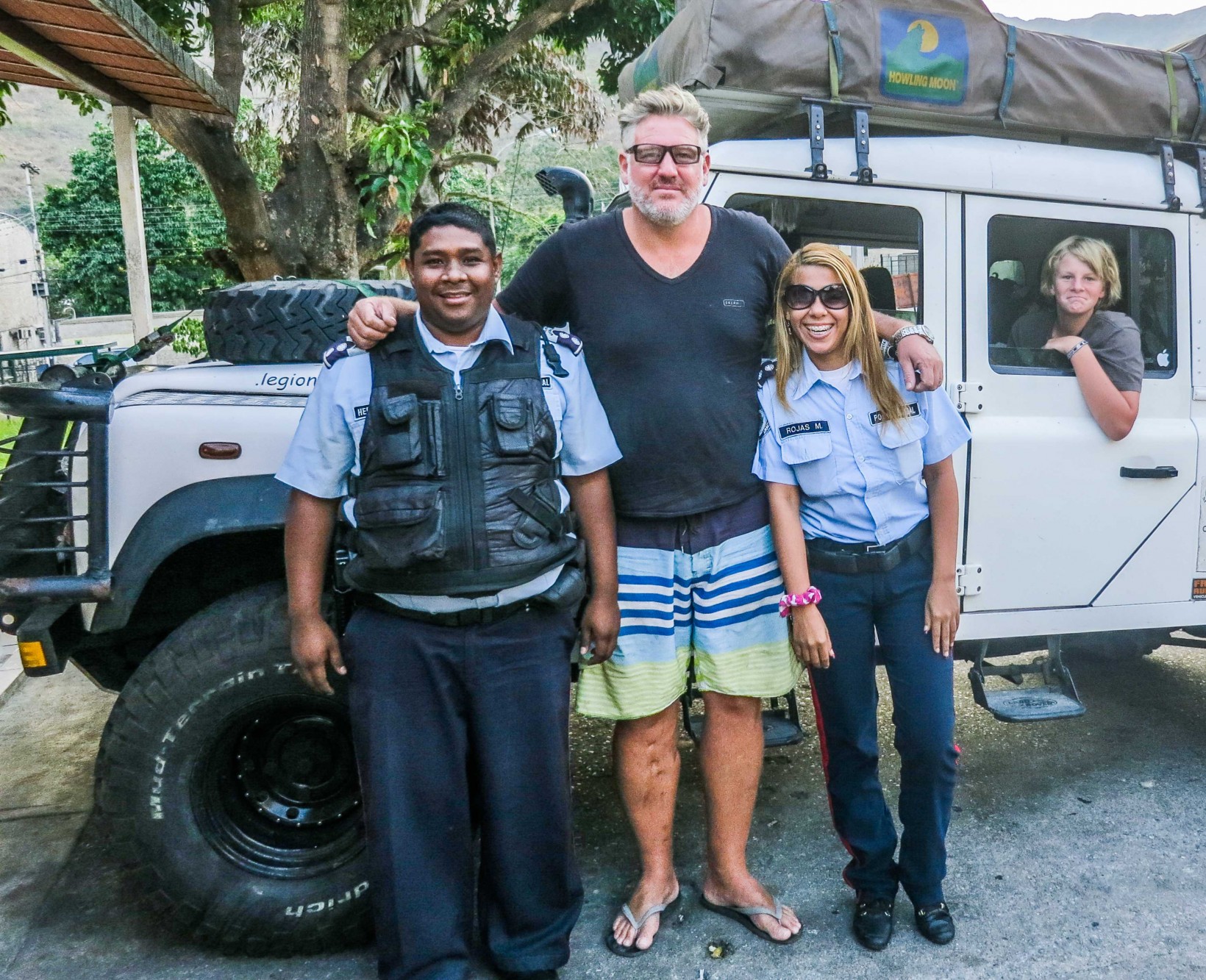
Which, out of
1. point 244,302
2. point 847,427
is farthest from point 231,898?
point 847,427

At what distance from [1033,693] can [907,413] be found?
1.36 m

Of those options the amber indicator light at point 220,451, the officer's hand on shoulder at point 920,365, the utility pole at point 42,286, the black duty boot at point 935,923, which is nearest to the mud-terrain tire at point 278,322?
the amber indicator light at point 220,451

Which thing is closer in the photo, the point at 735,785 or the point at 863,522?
the point at 863,522

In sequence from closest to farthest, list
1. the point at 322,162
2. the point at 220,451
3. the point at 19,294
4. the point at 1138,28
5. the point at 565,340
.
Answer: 1. the point at 565,340
2. the point at 220,451
3. the point at 322,162
4. the point at 1138,28
5. the point at 19,294

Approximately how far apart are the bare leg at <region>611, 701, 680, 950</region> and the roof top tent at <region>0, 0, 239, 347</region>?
13.2 feet

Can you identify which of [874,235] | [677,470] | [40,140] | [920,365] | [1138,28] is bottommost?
[677,470]

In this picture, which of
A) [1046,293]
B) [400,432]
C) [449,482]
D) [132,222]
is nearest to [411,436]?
[400,432]

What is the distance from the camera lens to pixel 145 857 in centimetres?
256

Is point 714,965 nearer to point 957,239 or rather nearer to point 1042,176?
point 957,239

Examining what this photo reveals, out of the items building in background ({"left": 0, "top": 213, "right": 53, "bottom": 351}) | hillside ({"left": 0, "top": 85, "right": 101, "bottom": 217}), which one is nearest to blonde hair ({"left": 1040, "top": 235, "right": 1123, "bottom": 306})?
building in background ({"left": 0, "top": 213, "right": 53, "bottom": 351})

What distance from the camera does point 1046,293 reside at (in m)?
3.21

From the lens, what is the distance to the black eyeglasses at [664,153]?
8.18 feet

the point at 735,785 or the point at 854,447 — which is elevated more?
the point at 854,447

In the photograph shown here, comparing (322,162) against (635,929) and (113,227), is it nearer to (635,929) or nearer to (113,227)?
(635,929)
